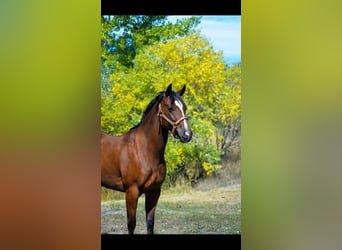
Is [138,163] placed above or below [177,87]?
below

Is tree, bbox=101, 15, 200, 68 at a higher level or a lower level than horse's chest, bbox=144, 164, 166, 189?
higher

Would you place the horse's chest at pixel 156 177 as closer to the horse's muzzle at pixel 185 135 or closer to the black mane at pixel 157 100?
the horse's muzzle at pixel 185 135

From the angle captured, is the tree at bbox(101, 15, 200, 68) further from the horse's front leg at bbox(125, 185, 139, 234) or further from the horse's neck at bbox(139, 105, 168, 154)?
the horse's front leg at bbox(125, 185, 139, 234)

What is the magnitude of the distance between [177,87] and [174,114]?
236 millimetres

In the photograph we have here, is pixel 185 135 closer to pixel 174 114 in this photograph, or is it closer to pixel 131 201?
pixel 174 114

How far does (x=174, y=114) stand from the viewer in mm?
3453

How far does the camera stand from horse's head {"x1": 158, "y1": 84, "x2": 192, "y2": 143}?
3441mm

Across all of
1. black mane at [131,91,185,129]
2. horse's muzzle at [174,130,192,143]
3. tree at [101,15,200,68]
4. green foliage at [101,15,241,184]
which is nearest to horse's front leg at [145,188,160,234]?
green foliage at [101,15,241,184]

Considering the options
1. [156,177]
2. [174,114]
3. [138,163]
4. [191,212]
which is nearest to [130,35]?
[174,114]
